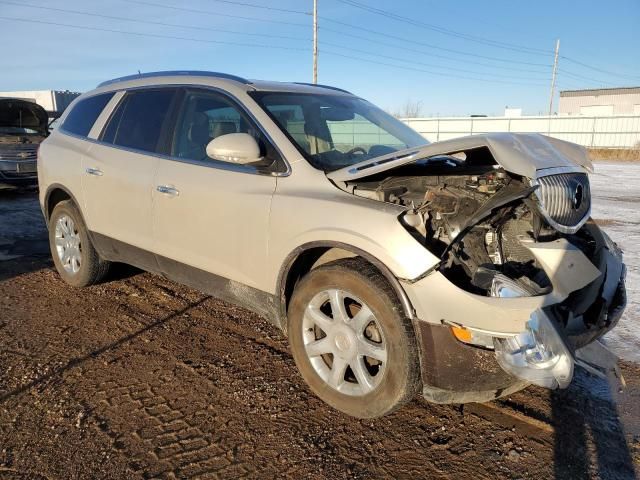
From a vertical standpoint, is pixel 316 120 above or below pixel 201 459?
above

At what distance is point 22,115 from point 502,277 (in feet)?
39.2

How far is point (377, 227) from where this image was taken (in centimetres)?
257

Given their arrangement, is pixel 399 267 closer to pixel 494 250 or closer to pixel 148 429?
pixel 494 250

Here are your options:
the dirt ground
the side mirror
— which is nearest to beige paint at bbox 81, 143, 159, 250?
the dirt ground

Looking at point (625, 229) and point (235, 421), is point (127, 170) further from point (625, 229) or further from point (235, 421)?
point (625, 229)

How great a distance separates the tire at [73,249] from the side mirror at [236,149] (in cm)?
227

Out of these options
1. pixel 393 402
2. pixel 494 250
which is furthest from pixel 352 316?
pixel 494 250

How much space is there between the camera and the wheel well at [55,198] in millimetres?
5008

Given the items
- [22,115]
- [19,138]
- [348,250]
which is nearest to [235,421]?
[348,250]

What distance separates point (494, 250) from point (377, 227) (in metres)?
0.70

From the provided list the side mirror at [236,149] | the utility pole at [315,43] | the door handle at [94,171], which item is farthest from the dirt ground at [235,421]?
the utility pole at [315,43]

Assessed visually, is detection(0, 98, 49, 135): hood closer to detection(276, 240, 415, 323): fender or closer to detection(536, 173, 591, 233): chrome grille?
detection(276, 240, 415, 323): fender

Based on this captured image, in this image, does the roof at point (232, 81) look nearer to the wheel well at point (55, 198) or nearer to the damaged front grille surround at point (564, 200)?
the wheel well at point (55, 198)

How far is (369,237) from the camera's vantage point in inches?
102
